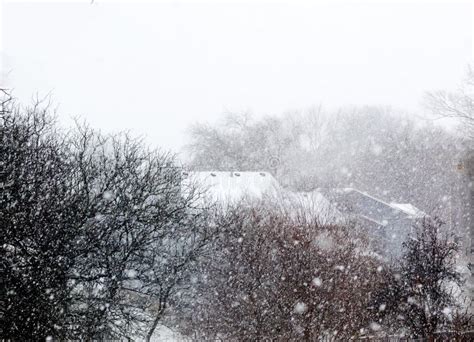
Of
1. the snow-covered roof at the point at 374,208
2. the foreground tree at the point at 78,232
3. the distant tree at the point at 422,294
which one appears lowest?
the snow-covered roof at the point at 374,208

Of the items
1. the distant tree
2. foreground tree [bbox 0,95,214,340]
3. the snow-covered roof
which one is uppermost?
foreground tree [bbox 0,95,214,340]

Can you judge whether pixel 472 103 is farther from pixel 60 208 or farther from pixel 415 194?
pixel 415 194

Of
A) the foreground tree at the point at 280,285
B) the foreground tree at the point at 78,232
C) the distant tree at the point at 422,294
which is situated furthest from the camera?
the distant tree at the point at 422,294

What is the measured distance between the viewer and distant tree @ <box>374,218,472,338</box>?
43.8ft

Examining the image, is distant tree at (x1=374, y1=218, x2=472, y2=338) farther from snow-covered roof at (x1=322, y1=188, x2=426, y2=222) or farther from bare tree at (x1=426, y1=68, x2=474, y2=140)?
snow-covered roof at (x1=322, y1=188, x2=426, y2=222)

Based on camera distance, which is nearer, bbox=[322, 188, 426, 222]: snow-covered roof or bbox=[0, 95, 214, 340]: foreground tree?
bbox=[0, 95, 214, 340]: foreground tree

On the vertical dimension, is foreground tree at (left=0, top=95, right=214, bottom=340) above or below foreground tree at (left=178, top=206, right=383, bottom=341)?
above

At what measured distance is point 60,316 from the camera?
9.37 m

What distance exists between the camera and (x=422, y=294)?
45.1 feet

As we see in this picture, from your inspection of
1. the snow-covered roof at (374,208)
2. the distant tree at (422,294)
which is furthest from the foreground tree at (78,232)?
the snow-covered roof at (374,208)

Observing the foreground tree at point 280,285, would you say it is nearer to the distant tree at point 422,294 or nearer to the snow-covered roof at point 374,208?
the distant tree at point 422,294

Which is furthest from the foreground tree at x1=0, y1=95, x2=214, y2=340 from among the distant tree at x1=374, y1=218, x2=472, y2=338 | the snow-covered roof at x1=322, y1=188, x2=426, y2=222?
the snow-covered roof at x1=322, y1=188, x2=426, y2=222

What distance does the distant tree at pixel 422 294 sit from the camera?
13359mm

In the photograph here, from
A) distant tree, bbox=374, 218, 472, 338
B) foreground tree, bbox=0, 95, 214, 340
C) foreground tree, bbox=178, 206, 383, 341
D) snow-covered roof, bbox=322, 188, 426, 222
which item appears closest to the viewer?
foreground tree, bbox=0, 95, 214, 340
